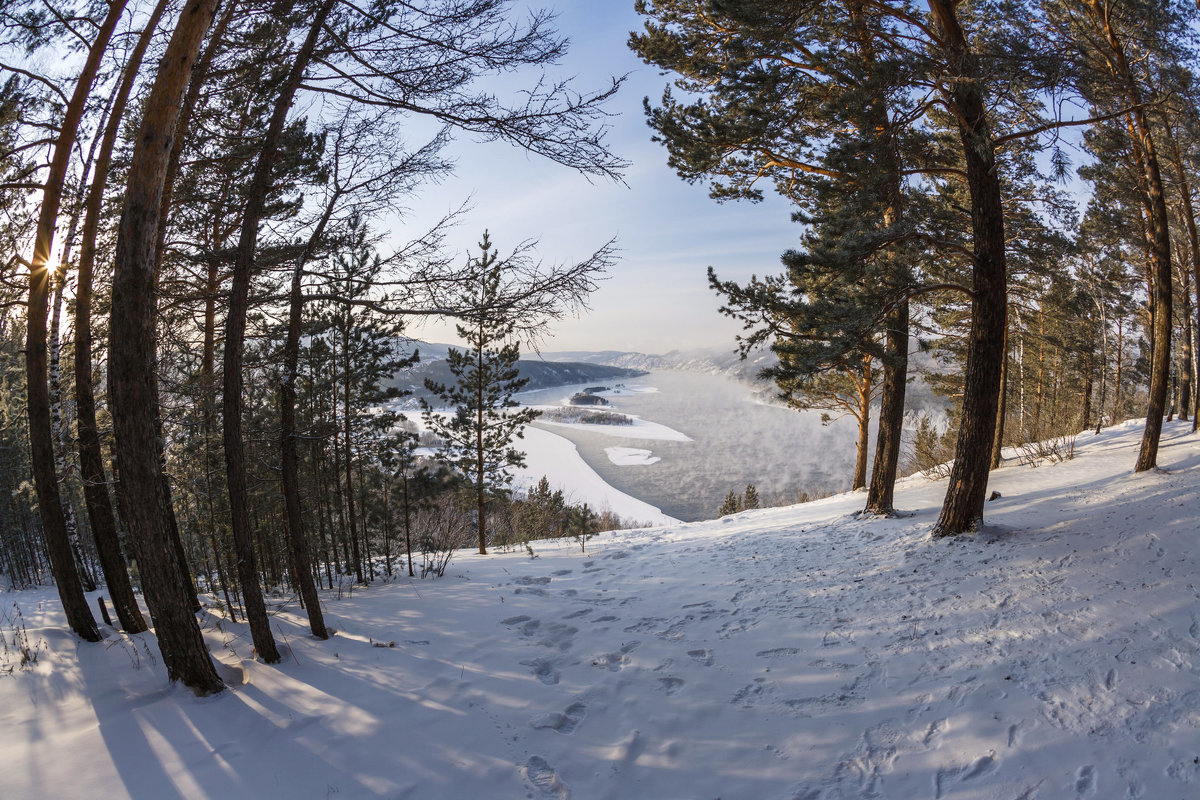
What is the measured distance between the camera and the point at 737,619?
5035 mm

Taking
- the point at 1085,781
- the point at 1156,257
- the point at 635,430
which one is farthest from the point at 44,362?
the point at 635,430

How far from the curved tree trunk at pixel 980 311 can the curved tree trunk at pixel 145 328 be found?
6934 mm

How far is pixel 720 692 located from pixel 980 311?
16.3 ft

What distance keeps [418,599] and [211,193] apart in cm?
551

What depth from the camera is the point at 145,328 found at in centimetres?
374

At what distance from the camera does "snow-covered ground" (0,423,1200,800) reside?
2.88m

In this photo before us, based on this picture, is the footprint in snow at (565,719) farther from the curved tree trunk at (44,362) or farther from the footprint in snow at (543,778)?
the curved tree trunk at (44,362)

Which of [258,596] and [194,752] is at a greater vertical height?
[258,596]

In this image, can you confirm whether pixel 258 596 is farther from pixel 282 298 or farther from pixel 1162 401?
pixel 1162 401

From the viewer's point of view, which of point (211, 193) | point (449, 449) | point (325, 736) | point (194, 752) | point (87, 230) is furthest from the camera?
point (449, 449)

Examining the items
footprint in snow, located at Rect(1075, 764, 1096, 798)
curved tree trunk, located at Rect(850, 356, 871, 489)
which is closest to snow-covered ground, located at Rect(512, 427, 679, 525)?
curved tree trunk, located at Rect(850, 356, 871, 489)

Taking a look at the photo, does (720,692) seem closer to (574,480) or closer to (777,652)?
(777,652)

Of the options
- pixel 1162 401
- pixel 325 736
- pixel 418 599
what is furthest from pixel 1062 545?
pixel 418 599

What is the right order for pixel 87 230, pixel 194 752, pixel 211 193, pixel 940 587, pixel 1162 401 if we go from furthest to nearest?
pixel 1162 401 < pixel 211 193 < pixel 87 230 < pixel 940 587 < pixel 194 752
